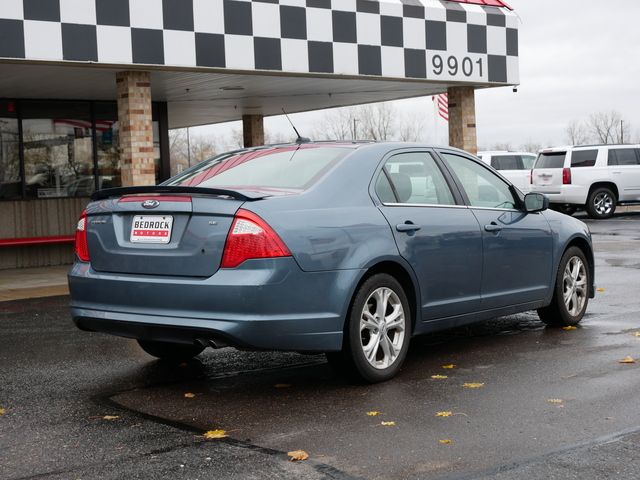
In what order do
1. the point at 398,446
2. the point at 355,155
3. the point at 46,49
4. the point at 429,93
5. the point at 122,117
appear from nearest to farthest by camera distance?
the point at 398,446 < the point at 355,155 < the point at 46,49 < the point at 122,117 < the point at 429,93

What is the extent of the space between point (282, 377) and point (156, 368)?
0.92 m

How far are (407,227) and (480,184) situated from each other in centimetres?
124

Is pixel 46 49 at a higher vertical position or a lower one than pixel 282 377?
higher

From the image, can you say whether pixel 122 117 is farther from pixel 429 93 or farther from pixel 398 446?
pixel 398 446

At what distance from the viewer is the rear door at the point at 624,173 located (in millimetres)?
22375

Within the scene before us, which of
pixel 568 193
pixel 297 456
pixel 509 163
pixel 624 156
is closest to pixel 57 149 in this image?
pixel 297 456

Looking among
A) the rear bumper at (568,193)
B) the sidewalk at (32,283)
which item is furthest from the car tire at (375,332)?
the rear bumper at (568,193)

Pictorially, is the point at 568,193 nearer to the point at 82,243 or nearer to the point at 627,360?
the point at 627,360

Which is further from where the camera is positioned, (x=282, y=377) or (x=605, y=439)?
(x=282, y=377)

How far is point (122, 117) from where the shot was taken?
38.1ft

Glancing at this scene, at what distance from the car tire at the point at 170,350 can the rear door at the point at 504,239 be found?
6.68 feet

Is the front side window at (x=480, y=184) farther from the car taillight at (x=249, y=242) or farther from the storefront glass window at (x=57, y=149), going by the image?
the storefront glass window at (x=57, y=149)

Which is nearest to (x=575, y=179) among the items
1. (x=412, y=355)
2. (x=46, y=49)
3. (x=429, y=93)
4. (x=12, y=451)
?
(x=429, y=93)

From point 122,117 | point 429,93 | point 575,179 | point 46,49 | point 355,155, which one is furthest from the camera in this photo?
point 575,179
